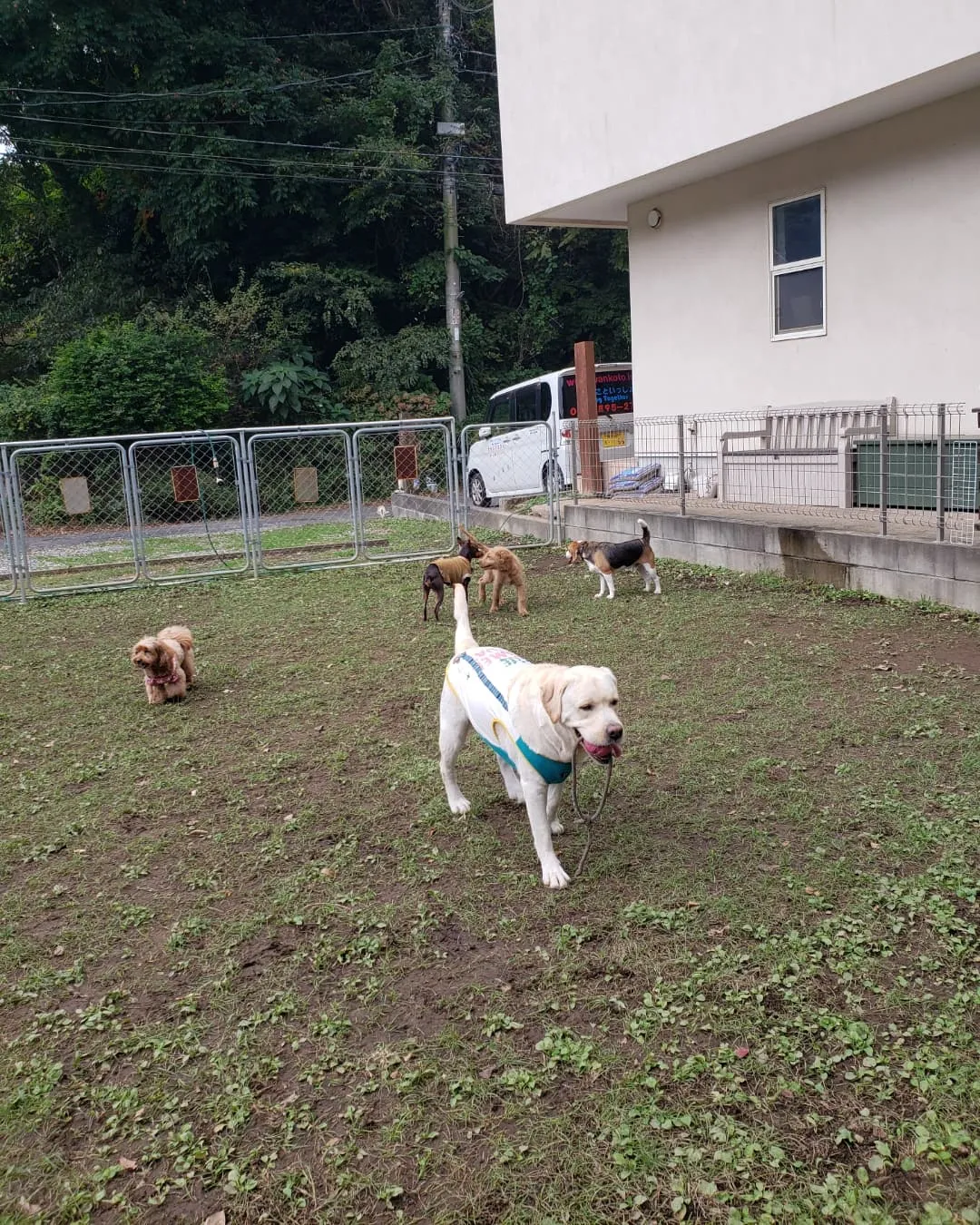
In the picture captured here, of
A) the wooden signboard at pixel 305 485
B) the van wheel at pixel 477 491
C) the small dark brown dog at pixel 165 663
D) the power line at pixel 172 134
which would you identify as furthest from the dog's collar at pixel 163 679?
the power line at pixel 172 134

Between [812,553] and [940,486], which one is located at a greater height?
[940,486]

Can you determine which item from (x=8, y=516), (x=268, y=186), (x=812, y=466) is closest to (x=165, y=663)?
(x=8, y=516)

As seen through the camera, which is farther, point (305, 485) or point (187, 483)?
point (305, 485)

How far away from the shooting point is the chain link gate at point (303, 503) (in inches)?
504

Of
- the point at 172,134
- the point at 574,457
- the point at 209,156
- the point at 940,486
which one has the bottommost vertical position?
the point at 940,486

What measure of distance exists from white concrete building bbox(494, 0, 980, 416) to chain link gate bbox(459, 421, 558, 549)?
1502 millimetres

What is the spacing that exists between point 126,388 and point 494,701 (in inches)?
704

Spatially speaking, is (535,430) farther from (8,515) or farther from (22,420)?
(22,420)

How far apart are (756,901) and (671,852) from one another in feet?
1.49

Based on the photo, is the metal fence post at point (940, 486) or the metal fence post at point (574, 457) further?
the metal fence post at point (574, 457)

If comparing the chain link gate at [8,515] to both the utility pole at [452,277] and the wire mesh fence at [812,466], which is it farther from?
the utility pole at [452,277]

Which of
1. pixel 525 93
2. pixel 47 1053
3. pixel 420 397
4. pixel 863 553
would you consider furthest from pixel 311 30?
pixel 47 1053

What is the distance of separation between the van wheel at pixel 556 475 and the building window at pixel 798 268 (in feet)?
9.49

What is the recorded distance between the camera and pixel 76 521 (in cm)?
1395
